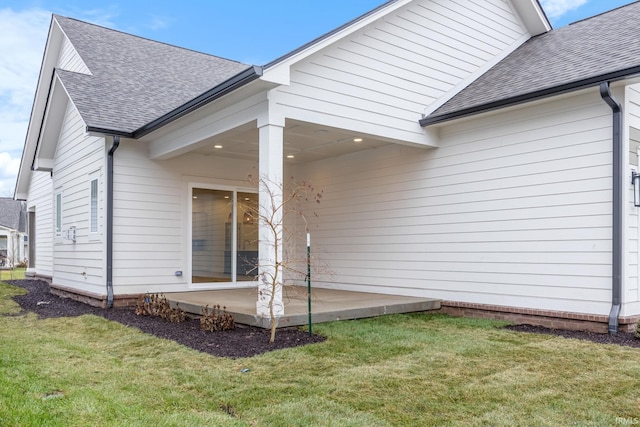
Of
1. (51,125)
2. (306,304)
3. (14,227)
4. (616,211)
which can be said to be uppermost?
(51,125)

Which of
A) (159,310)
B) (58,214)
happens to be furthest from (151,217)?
(58,214)

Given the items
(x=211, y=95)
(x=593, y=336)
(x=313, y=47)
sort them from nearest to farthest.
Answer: (x=593, y=336) < (x=313, y=47) < (x=211, y=95)

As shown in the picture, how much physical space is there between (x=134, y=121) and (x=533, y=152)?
6.70m

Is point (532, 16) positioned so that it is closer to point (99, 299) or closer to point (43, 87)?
point (99, 299)

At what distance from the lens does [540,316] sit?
652 centimetres

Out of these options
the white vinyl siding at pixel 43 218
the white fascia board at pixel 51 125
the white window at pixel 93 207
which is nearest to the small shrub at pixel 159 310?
the white window at pixel 93 207

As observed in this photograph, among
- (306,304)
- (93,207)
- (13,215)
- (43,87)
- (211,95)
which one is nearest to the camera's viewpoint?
(211,95)

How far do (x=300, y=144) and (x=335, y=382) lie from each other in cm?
546

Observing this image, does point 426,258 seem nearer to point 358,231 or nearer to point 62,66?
point 358,231

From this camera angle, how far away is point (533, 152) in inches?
264

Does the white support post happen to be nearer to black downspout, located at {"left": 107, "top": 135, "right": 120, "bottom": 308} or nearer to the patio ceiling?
the patio ceiling

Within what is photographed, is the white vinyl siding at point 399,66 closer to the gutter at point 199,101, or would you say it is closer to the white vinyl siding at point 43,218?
the gutter at point 199,101

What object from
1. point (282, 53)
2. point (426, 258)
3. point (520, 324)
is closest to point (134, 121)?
point (282, 53)

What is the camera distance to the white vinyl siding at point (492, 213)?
6105mm
